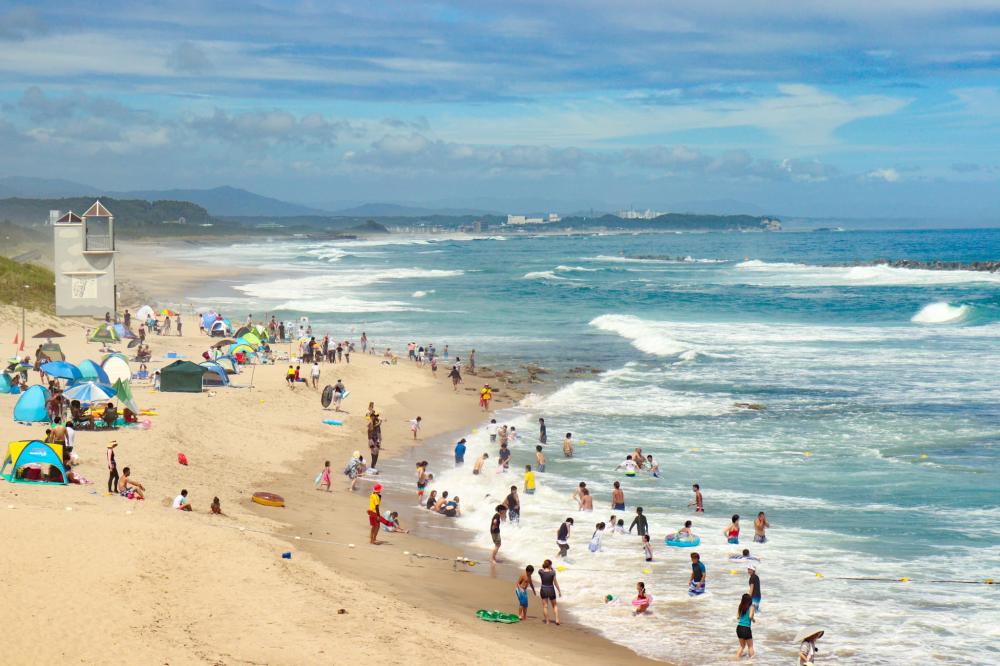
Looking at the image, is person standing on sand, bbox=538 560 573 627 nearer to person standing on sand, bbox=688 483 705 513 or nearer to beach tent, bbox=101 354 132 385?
person standing on sand, bbox=688 483 705 513

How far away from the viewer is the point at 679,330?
49.3 meters

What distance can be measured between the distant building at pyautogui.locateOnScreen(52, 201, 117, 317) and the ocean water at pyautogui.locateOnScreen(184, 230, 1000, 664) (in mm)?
9405

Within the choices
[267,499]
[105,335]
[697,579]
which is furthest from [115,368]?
[697,579]

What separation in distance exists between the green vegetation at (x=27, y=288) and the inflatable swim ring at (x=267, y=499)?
956 inches

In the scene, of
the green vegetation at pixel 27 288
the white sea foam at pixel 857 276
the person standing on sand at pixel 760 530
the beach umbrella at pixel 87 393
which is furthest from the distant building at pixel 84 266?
the white sea foam at pixel 857 276

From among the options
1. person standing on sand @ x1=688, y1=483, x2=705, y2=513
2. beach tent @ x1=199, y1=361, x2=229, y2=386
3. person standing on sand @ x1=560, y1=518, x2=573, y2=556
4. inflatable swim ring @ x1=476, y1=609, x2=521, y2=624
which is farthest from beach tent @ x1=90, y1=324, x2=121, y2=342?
inflatable swim ring @ x1=476, y1=609, x2=521, y2=624

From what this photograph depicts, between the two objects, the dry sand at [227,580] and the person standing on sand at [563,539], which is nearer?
the dry sand at [227,580]

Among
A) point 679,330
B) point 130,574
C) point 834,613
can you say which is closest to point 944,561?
point 834,613

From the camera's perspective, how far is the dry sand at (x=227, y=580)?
11891 mm

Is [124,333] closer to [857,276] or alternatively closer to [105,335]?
[105,335]

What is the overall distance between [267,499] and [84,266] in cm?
2787

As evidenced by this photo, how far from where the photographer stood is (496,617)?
1466 centimetres

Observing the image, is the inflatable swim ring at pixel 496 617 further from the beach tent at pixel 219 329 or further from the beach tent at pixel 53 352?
the beach tent at pixel 219 329

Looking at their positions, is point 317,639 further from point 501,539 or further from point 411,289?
point 411,289
